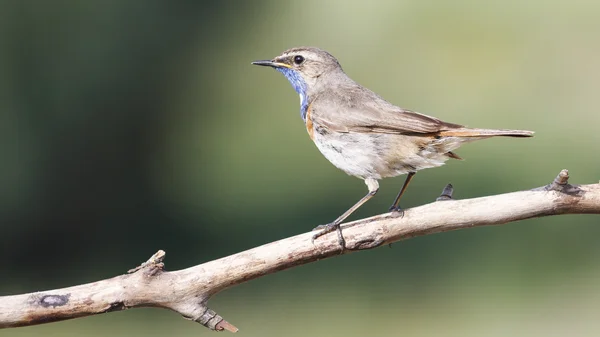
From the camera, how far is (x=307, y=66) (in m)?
4.63

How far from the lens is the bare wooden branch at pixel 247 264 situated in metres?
3.66

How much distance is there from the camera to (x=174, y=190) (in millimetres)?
9055

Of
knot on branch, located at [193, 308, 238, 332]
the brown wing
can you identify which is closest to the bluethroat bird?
the brown wing

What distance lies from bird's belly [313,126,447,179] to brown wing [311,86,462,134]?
1.5 inches

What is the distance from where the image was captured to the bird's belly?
414 centimetres

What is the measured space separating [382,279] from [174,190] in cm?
263

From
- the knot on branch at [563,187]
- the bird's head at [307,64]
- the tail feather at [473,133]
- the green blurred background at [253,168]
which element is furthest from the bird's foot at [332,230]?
the green blurred background at [253,168]

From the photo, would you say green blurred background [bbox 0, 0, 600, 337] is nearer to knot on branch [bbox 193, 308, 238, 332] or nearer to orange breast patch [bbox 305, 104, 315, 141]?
orange breast patch [bbox 305, 104, 315, 141]

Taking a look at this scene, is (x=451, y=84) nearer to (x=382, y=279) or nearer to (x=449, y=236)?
(x=449, y=236)

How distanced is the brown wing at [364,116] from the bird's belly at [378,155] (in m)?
0.04

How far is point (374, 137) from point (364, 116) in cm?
13

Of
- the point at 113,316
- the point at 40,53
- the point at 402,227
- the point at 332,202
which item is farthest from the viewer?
the point at 332,202

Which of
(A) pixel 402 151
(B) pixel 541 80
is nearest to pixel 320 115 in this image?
(A) pixel 402 151

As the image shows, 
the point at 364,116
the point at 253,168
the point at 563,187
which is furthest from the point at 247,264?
the point at 253,168
